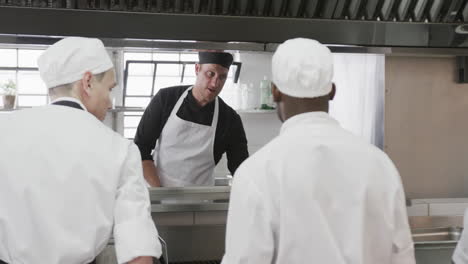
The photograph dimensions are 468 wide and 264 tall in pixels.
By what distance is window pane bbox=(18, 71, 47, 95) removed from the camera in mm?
4431

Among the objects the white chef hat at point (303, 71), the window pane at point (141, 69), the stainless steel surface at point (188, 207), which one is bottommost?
the stainless steel surface at point (188, 207)

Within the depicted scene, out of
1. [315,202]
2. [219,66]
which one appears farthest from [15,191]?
[219,66]

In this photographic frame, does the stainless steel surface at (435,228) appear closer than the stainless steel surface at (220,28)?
No

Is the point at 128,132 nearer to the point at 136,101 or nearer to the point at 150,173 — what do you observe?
the point at 136,101

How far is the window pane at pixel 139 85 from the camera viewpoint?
4391mm

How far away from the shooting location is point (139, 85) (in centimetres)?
443

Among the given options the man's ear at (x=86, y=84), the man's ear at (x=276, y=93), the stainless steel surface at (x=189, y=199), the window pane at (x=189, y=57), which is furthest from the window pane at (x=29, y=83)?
the man's ear at (x=276, y=93)

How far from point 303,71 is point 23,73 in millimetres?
3774

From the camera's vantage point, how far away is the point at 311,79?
1.13 meters

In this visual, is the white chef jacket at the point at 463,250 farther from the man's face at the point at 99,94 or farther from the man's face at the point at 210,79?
the man's face at the point at 210,79

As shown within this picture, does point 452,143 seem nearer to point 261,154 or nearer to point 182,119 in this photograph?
point 182,119

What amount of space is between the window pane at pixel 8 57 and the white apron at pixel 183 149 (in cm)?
237

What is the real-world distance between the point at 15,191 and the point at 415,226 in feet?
5.30

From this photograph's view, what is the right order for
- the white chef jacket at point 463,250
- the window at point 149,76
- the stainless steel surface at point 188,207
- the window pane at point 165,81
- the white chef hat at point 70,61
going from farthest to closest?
the window pane at point 165,81, the window at point 149,76, the stainless steel surface at point 188,207, the white chef jacket at point 463,250, the white chef hat at point 70,61
